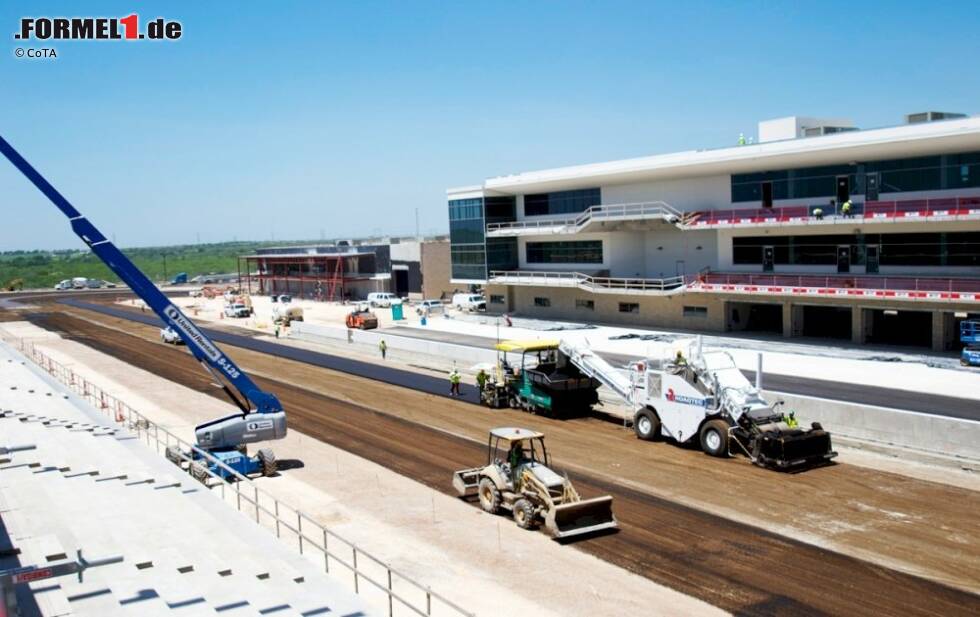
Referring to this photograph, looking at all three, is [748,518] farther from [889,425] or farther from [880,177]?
[880,177]

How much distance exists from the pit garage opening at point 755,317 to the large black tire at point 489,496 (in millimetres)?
34405

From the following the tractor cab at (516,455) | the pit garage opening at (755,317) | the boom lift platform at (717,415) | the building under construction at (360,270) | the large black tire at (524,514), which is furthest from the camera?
the building under construction at (360,270)

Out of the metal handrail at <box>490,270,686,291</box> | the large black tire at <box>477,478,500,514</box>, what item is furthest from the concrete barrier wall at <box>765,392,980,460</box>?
the metal handrail at <box>490,270,686,291</box>

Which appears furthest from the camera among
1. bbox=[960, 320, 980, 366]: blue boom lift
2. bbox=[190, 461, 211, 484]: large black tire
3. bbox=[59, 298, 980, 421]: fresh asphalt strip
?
bbox=[960, 320, 980, 366]: blue boom lift

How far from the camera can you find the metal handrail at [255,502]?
14.8 m

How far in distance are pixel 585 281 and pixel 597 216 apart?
475 centimetres

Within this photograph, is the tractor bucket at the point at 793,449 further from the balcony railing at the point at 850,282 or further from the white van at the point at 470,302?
the white van at the point at 470,302

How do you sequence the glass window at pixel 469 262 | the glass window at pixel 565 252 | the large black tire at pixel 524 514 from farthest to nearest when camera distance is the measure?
the glass window at pixel 469 262 → the glass window at pixel 565 252 → the large black tire at pixel 524 514

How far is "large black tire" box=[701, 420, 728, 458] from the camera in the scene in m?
26.4

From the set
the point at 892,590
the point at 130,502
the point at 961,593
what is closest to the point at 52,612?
the point at 130,502

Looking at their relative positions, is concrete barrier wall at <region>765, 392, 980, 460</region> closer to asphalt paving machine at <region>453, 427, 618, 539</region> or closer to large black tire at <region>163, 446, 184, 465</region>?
asphalt paving machine at <region>453, 427, 618, 539</region>

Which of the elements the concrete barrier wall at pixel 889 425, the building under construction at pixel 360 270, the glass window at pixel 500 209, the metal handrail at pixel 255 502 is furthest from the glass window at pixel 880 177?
the building under construction at pixel 360 270

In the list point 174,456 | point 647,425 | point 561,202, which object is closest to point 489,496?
point 647,425

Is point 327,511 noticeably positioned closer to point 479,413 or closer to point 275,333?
point 479,413
